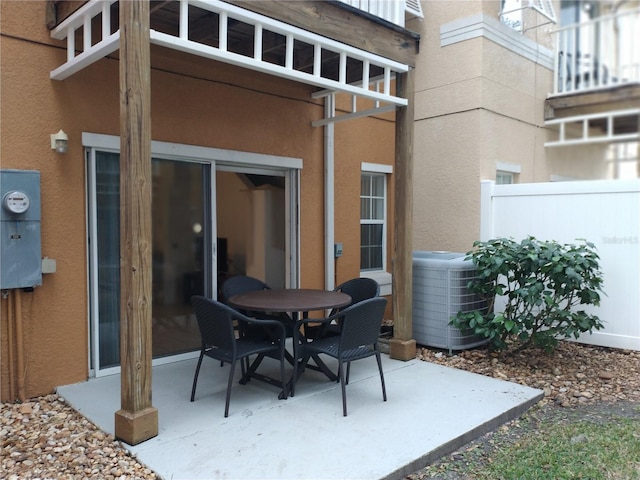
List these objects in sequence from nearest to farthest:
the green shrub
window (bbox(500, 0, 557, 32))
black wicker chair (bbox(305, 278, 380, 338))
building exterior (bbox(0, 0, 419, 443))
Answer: building exterior (bbox(0, 0, 419, 443))
black wicker chair (bbox(305, 278, 380, 338))
the green shrub
window (bbox(500, 0, 557, 32))

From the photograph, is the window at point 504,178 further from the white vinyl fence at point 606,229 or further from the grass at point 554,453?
the grass at point 554,453

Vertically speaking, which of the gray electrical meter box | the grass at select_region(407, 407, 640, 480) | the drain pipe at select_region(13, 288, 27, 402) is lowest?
the grass at select_region(407, 407, 640, 480)

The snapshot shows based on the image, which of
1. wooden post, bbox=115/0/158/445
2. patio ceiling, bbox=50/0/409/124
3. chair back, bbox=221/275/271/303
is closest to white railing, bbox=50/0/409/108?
patio ceiling, bbox=50/0/409/124

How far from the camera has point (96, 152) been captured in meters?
4.38

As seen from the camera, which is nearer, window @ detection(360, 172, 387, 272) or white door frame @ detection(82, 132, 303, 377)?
white door frame @ detection(82, 132, 303, 377)

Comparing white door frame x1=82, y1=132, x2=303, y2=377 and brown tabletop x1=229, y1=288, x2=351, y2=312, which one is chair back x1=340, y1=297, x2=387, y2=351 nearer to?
brown tabletop x1=229, y1=288, x2=351, y2=312

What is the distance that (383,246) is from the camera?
7.43 m

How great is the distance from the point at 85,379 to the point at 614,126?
182 inches

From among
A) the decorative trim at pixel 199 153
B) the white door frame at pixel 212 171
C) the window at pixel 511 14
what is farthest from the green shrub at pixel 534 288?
the window at pixel 511 14

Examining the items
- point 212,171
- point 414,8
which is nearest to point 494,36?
point 414,8

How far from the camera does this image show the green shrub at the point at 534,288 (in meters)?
4.86

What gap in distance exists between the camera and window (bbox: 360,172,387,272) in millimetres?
7152

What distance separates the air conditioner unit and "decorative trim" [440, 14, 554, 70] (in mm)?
3196

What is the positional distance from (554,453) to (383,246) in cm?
436
